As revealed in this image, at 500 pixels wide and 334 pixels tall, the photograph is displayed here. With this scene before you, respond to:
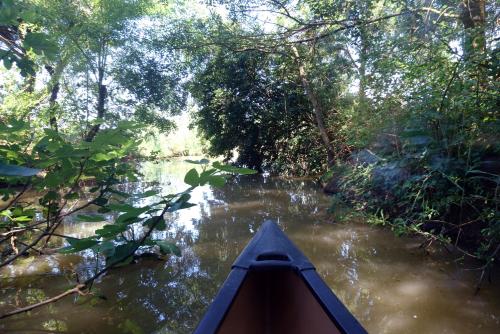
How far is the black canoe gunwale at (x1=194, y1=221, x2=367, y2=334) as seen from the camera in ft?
4.27

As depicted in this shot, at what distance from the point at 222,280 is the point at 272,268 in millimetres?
1325

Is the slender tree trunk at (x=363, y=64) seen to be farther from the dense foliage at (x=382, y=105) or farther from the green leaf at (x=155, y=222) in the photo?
the green leaf at (x=155, y=222)

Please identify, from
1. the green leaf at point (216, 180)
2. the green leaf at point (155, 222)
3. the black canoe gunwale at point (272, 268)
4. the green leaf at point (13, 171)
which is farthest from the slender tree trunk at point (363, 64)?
the green leaf at point (13, 171)

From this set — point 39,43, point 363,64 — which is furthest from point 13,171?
point 363,64

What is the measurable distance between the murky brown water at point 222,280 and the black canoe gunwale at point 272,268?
2.59ft

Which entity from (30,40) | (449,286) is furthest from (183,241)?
(30,40)

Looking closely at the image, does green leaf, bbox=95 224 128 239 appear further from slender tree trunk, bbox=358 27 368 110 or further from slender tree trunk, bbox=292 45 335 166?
slender tree trunk, bbox=292 45 335 166

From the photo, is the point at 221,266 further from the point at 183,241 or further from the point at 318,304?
the point at 318,304

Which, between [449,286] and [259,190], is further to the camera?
[259,190]

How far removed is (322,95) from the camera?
9570 mm

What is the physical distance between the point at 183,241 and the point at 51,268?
4.72 feet

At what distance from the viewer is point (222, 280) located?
9.77 feet

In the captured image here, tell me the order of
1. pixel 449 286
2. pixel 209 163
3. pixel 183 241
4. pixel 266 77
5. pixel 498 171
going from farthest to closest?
pixel 266 77 → pixel 183 241 → pixel 498 171 → pixel 449 286 → pixel 209 163

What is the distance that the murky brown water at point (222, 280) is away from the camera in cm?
226
